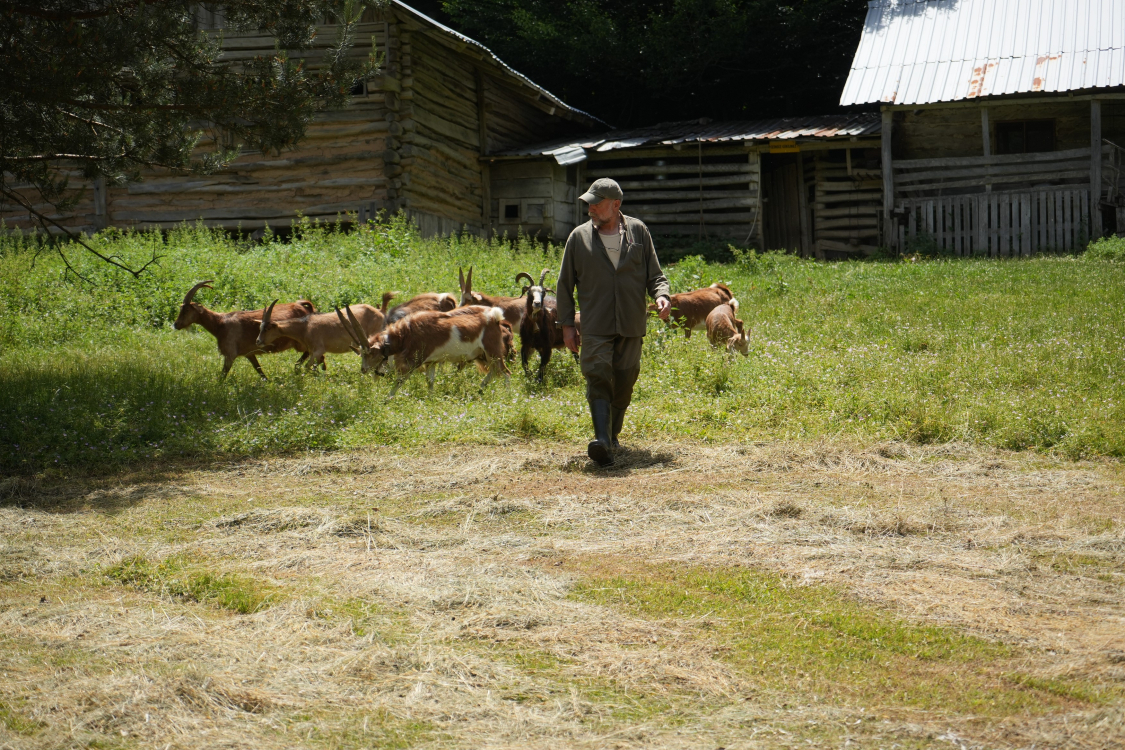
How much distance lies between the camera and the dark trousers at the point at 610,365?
7738 millimetres

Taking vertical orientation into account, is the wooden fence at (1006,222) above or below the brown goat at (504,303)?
above

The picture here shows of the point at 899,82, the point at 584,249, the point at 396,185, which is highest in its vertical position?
the point at 899,82

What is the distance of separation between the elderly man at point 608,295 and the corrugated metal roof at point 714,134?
14103mm

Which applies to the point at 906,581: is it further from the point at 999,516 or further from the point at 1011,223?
the point at 1011,223

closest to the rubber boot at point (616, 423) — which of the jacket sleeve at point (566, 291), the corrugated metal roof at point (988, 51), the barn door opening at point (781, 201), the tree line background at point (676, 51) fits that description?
the jacket sleeve at point (566, 291)

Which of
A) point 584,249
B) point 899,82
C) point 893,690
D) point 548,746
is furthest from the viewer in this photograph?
point 899,82

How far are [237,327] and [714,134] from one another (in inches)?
563

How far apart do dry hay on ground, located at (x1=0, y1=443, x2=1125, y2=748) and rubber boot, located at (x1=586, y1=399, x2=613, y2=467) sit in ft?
0.48

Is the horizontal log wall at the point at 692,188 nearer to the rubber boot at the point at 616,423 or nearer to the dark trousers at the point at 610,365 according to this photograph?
the rubber boot at the point at 616,423

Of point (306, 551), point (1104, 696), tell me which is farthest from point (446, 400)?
point (1104, 696)

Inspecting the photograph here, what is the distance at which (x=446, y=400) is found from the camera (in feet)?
33.0

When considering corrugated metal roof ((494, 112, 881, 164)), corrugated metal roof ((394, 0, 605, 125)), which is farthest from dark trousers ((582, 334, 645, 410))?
corrugated metal roof ((494, 112, 881, 164))

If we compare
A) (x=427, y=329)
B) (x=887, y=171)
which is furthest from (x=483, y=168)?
(x=427, y=329)

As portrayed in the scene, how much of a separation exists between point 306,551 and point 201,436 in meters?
3.73
